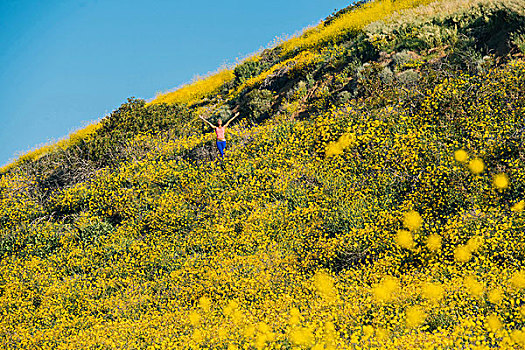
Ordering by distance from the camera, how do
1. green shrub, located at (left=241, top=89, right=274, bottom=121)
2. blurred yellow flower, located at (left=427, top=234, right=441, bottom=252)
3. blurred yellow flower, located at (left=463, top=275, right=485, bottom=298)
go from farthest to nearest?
green shrub, located at (left=241, top=89, right=274, bottom=121) < blurred yellow flower, located at (left=427, top=234, right=441, bottom=252) < blurred yellow flower, located at (left=463, top=275, right=485, bottom=298)

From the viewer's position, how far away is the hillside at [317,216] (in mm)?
6473

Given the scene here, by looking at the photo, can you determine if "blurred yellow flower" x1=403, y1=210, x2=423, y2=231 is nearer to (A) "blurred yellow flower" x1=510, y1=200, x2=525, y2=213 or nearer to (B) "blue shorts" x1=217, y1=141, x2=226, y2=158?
(A) "blurred yellow flower" x1=510, y1=200, x2=525, y2=213

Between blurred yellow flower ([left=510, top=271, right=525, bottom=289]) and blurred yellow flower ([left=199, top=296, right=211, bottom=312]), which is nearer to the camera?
blurred yellow flower ([left=510, top=271, right=525, bottom=289])

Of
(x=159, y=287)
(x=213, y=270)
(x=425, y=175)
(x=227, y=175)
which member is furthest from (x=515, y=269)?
(x=227, y=175)

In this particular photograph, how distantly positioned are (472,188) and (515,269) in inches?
95.1

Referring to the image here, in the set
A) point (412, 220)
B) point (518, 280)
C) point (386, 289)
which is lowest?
point (518, 280)

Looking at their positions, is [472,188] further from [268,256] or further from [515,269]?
[268,256]

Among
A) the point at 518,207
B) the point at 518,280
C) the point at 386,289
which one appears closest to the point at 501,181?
the point at 518,207

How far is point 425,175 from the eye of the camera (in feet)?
29.6

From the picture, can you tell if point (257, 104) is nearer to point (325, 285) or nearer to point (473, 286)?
point (325, 285)

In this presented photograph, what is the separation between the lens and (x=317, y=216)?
9.48 meters

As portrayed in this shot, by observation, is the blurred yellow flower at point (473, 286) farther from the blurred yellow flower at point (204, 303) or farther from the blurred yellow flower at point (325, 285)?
the blurred yellow flower at point (204, 303)

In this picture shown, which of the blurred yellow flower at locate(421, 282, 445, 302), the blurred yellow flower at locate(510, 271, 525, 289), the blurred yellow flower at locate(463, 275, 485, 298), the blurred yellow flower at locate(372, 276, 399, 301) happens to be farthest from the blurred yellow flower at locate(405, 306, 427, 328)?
the blurred yellow flower at locate(510, 271, 525, 289)

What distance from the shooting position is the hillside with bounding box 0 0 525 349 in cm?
647
